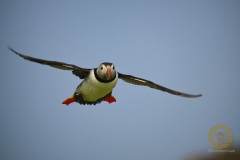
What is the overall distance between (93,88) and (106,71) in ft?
3.21

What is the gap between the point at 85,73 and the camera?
A: 44.8 feet

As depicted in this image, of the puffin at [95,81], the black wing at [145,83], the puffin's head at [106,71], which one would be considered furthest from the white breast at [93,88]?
the black wing at [145,83]

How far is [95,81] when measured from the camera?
1263 centimetres

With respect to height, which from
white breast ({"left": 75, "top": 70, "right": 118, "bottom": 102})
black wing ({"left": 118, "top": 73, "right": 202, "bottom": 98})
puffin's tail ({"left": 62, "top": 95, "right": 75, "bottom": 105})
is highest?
black wing ({"left": 118, "top": 73, "right": 202, "bottom": 98})

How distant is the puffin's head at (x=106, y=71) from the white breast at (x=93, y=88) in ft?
1.05

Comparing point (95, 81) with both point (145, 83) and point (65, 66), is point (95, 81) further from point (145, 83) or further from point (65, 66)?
point (145, 83)

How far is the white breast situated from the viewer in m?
12.7

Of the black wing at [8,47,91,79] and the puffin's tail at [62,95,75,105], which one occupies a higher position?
the black wing at [8,47,91,79]

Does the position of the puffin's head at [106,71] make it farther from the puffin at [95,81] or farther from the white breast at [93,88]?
the white breast at [93,88]

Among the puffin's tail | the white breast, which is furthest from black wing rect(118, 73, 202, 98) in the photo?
the puffin's tail

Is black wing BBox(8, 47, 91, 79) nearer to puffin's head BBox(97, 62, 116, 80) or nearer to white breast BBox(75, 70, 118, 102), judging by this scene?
white breast BBox(75, 70, 118, 102)

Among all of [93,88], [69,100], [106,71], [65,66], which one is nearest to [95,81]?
[93,88]

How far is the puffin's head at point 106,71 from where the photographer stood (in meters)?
12.3

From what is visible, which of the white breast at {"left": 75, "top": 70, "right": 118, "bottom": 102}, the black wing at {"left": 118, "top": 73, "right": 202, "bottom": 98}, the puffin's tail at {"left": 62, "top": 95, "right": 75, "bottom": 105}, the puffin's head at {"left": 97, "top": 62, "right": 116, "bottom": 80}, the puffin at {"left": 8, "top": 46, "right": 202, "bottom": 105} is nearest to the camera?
the puffin's head at {"left": 97, "top": 62, "right": 116, "bottom": 80}
